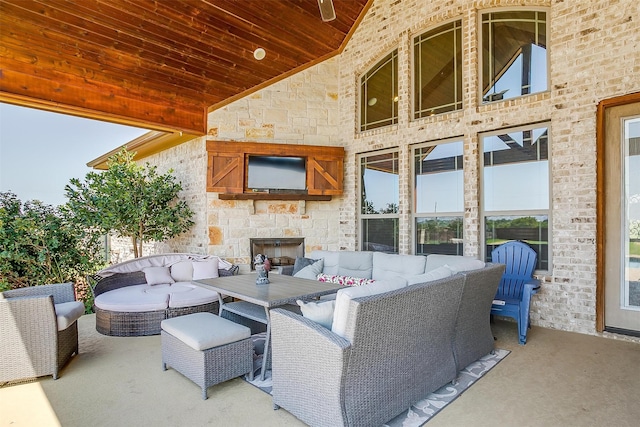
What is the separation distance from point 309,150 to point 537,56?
3.40 m

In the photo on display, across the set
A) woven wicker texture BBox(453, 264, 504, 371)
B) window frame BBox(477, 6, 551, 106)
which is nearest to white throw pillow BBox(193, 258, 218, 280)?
woven wicker texture BBox(453, 264, 504, 371)

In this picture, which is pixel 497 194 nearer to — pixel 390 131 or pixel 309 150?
pixel 390 131

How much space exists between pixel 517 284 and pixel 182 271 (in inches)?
171

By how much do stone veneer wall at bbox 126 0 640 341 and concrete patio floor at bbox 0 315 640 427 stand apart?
1.25m

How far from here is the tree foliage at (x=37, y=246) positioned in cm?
470

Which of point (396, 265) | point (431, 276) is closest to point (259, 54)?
point (396, 265)

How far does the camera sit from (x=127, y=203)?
577cm

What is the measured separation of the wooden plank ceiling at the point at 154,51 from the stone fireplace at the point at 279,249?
2085 mm

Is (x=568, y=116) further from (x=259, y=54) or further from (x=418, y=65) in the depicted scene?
(x=259, y=54)

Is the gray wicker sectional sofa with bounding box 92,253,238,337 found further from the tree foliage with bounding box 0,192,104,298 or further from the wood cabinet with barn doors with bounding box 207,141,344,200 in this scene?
the wood cabinet with barn doors with bounding box 207,141,344,200

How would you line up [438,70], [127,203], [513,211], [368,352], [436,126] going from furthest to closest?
[127,203]
[438,70]
[436,126]
[513,211]
[368,352]

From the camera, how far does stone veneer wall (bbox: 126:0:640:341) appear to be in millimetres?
4020

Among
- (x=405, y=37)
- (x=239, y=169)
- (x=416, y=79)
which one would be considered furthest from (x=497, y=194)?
(x=239, y=169)

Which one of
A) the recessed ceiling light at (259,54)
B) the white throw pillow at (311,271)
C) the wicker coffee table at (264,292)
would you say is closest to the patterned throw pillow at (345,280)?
the white throw pillow at (311,271)
